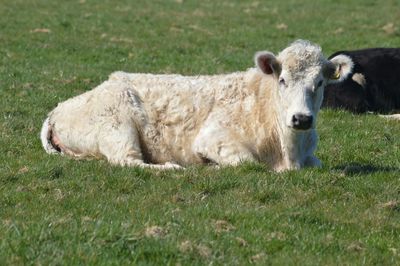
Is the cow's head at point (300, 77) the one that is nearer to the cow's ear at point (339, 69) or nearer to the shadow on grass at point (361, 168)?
the cow's ear at point (339, 69)

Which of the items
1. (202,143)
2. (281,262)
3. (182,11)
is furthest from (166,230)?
(182,11)

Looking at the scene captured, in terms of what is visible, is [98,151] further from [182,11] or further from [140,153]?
[182,11]

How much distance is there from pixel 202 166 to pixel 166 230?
3000mm

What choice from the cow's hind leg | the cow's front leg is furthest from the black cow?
the cow's hind leg

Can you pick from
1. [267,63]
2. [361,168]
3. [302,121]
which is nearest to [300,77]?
[267,63]

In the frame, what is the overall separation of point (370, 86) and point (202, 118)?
236 inches

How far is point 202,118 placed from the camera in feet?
34.8

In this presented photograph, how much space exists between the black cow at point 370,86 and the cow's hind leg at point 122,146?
5.86m

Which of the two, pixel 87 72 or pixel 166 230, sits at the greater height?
pixel 166 230

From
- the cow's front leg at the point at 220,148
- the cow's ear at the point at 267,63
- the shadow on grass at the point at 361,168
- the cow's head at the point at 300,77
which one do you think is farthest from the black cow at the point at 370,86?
the cow's front leg at the point at 220,148

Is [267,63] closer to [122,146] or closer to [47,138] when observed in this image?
[122,146]

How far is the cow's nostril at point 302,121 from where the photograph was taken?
30.7 feet

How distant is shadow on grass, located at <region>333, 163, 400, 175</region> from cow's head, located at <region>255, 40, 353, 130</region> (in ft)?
2.52

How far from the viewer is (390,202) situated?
28.2ft
